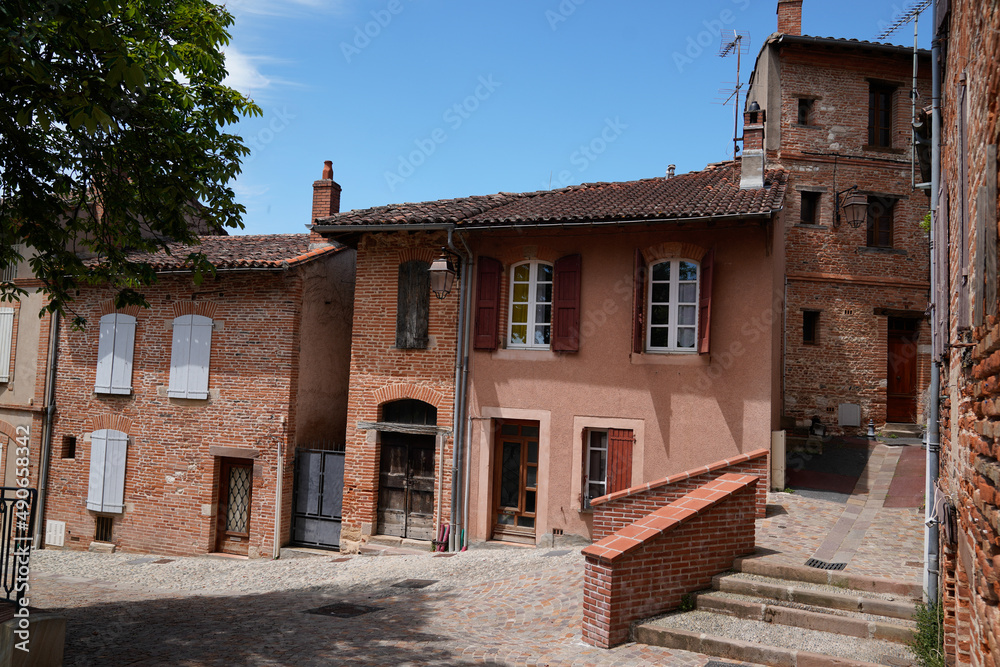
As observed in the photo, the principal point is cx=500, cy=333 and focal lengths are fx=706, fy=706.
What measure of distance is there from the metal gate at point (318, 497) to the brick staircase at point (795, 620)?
763 centimetres

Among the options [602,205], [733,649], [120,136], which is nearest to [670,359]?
[602,205]

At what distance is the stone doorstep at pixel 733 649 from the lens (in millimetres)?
6250

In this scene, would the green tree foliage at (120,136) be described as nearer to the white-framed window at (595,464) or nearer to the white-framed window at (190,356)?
the white-framed window at (190,356)

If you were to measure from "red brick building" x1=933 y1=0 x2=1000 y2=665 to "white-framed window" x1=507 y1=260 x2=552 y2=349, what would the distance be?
716cm

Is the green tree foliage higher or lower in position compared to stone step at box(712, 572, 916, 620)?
higher

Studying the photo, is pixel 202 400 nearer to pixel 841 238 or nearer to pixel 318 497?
pixel 318 497

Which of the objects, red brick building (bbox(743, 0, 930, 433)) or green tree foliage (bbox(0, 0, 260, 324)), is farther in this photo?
red brick building (bbox(743, 0, 930, 433))

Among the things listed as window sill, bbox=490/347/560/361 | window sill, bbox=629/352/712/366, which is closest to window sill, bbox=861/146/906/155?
window sill, bbox=629/352/712/366

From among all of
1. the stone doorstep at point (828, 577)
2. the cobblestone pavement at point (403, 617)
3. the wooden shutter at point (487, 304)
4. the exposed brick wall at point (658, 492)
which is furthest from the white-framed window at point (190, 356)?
the stone doorstep at point (828, 577)

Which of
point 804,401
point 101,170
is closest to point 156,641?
point 101,170

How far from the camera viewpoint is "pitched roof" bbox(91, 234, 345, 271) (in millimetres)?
13352

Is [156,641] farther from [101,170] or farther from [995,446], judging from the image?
[995,446]

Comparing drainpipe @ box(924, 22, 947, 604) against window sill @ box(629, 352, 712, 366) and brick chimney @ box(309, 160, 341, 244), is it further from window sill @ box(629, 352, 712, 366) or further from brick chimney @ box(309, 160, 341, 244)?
brick chimney @ box(309, 160, 341, 244)

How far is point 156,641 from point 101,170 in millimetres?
4948
